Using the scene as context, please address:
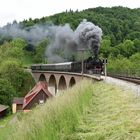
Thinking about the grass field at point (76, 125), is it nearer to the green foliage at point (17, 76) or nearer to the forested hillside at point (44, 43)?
the forested hillside at point (44, 43)

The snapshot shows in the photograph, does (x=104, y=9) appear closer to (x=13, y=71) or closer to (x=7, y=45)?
(x=7, y=45)

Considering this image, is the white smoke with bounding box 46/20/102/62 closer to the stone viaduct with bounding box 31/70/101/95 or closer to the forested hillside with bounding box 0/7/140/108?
the stone viaduct with bounding box 31/70/101/95

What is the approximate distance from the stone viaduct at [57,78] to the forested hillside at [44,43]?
3.86 metres

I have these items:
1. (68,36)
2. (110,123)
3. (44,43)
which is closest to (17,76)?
(68,36)

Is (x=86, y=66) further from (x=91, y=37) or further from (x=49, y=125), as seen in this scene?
(x=49, y=125)

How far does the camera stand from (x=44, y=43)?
99.4 metres

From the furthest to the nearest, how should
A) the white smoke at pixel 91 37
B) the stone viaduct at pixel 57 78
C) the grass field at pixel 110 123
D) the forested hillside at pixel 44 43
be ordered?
1. the forested hillside at pixel 44 43
2. the white smoke at pixel 91 37
3. the stone viaduct at pixel 57 78
4. the grass field at pixel 110 123

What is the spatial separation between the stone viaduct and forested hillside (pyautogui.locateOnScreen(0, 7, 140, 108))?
12.7 ft

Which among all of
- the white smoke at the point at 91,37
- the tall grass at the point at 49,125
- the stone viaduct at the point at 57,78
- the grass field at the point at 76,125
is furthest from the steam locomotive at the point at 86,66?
the tall grass at the point at 49,125

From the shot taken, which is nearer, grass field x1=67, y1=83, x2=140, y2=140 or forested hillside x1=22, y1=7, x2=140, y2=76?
grass field x1=67, y1=83, x2=140, y2=140

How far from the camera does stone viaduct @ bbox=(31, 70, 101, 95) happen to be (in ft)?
154

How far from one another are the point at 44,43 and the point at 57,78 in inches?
1671

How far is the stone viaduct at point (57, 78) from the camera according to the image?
1843 inches

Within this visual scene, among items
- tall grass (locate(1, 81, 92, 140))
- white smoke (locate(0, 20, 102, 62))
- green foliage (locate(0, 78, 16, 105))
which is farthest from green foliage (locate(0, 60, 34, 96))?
tall grass (locate(1, 81, 92, 140))
